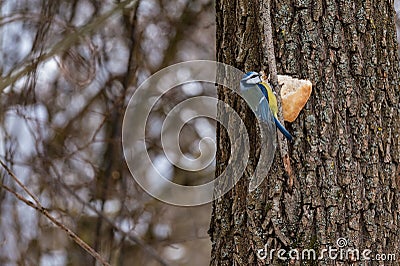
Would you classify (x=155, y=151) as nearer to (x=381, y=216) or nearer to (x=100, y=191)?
(x=100, y=191)

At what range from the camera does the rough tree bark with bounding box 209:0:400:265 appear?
1.47 meters

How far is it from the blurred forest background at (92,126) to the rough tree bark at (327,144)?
5.86ft

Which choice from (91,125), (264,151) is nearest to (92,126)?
(91,125)

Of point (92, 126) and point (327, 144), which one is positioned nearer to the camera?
point (327, 144)

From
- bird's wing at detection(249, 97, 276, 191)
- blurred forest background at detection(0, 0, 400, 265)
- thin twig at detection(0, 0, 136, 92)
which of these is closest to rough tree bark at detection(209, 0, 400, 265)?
bird's wing at detection(249, 97, 276, 191)

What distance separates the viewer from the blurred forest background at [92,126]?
3.29 meters

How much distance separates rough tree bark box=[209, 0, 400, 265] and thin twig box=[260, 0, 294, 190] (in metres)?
0.02

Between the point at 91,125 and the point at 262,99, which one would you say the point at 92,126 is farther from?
the point at 262,99

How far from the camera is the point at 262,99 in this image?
1.45 meters

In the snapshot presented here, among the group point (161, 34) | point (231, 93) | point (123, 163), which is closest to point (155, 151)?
point (123, 163)

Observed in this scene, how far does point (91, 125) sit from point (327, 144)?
243 cm

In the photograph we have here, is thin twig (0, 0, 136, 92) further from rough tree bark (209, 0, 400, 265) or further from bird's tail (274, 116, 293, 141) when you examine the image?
bird's tail (274, 116, 293, 141)

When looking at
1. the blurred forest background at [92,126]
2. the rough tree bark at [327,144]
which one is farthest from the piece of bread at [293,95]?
the blurred forest background at [92,126]

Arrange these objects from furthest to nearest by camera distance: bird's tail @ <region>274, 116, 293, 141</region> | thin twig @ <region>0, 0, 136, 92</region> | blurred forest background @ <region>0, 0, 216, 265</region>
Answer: blurred forest background @ <region>0, 0, 216, 265</region> → thin twig @ <region>0, 0, 136, 92</region> → bird's tail @ <region>274, 116, 293, 141</region>
